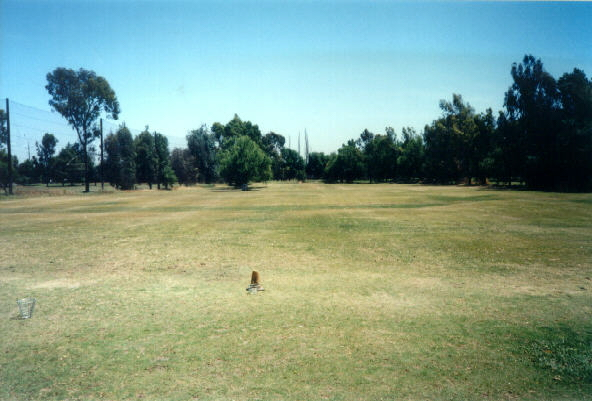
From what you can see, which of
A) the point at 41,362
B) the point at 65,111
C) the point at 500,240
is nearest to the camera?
the point at 41,362

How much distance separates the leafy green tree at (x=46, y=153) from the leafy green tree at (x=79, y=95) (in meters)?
59.9

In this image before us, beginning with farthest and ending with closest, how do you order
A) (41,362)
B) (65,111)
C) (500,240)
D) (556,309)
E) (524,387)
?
(65,111)
(500,240)
(556,309)
(41,362)
(524,387)

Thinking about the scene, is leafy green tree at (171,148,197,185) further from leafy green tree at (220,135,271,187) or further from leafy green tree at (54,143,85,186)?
leafy green tree at (54,143,85,186)

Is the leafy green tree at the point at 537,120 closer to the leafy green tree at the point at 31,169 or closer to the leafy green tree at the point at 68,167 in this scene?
the leafy green tree at the point at 68,167

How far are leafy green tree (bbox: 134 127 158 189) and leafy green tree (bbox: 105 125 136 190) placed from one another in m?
3.96

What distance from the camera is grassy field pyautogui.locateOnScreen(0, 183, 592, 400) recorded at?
469cm

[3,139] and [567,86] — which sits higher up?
[567,86]

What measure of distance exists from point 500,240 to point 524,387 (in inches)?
465

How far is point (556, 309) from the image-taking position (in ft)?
23.9

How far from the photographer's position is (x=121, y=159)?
6912 cm

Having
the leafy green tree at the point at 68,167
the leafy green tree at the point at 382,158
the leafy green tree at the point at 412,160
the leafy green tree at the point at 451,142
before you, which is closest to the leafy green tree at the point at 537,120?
the leafy green tree at the point at 451,142

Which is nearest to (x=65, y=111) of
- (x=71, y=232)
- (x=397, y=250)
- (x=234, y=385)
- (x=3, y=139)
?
(x=3, y=139)

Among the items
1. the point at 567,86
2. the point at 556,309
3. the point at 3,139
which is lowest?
the point at 556,309

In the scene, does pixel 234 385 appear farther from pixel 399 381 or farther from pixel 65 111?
pixel 65 111
